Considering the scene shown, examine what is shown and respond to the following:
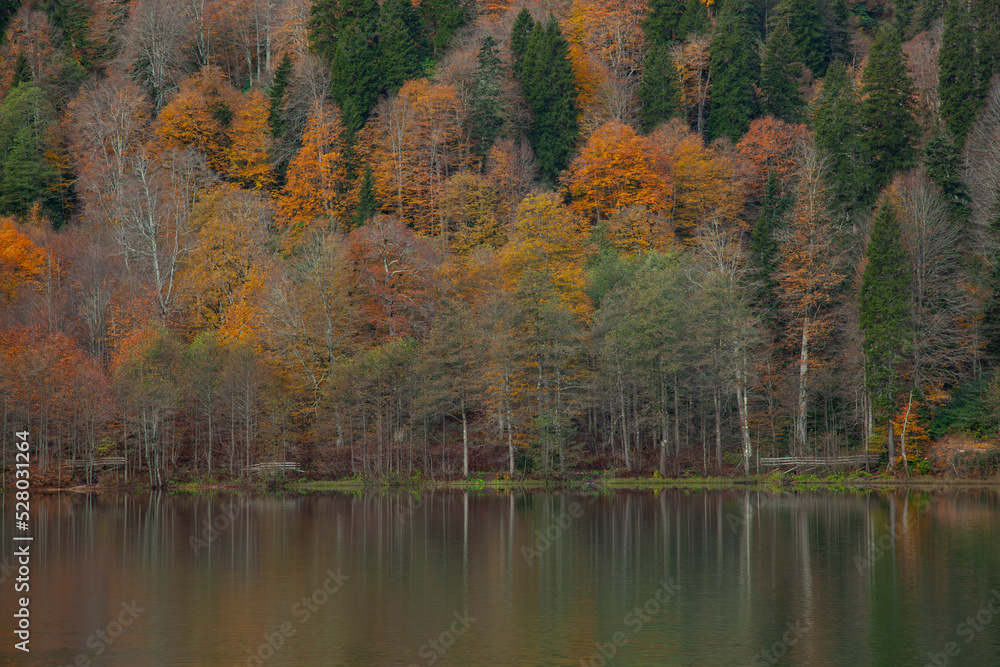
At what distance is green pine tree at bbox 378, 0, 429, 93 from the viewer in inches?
4141

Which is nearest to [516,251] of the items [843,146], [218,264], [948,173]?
[218,264]

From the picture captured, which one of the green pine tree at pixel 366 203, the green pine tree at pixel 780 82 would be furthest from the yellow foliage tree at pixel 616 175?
the green pine tree at pixel 366 203

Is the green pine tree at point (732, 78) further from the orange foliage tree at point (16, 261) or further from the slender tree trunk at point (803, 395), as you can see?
the orange foliage tree at point (16, 261)

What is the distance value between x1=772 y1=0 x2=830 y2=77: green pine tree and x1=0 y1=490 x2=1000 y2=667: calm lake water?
220ft

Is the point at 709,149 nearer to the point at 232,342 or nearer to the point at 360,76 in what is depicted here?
the point at 360,76

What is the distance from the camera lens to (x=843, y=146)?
7400 cm

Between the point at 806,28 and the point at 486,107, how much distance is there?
117ft

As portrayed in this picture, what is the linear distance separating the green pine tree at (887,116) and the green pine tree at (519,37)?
127 ft

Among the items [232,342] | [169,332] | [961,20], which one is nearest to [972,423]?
[961,20]

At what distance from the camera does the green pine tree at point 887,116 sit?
240ft

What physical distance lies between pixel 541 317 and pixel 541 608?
37.7 metres

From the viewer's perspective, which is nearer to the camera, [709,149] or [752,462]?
[752,462]

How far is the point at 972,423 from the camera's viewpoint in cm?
5888

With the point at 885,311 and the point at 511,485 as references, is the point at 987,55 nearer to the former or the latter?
the point at 885,311
